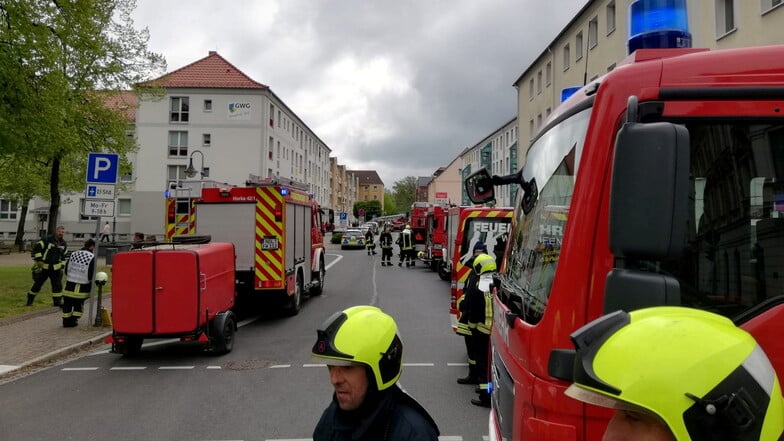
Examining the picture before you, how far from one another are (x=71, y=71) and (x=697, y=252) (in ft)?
71.1

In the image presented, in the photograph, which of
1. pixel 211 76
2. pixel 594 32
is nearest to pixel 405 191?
pixel 211 76

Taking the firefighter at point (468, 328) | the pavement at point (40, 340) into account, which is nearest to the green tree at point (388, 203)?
the pavement at point (40, 340)

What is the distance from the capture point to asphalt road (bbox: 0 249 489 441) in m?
5.22

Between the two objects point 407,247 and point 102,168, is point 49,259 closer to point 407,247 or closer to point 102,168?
point 102,168

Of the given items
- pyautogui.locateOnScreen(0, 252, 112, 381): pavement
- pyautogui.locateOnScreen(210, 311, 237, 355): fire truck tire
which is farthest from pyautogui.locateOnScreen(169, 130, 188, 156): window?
pyautogui.locateOnScreen(210, 311, 237, 355): fire truck tire

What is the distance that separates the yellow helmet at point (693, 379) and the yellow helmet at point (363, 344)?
96 centimetres

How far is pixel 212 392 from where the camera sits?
21.2ft

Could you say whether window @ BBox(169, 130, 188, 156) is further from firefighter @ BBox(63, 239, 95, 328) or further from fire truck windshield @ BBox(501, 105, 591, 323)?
fire truck windshield @ BBox(501, 105, 591, 323)

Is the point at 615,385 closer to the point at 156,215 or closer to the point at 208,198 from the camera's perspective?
the point at 208,198

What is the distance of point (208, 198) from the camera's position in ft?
37.1

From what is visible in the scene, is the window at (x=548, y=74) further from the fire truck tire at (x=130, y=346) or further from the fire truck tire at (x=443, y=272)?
the fire truck tire at (x=130, y=346)

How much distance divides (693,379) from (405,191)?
130570 mm

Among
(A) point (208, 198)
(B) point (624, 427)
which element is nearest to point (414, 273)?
(A) point (208, 198)

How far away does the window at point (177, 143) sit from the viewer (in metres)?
46.8
